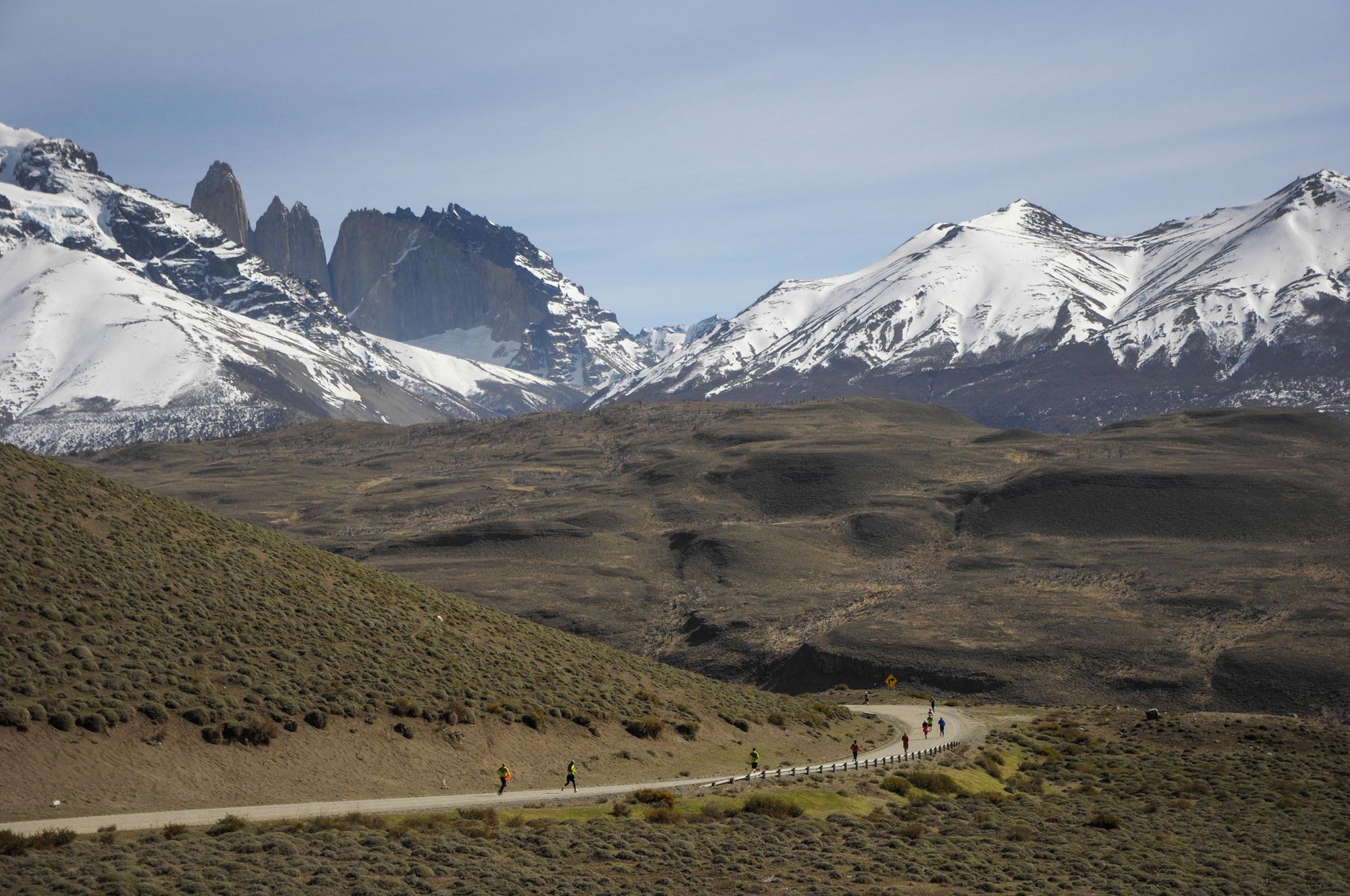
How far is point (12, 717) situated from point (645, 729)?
93.6 ft

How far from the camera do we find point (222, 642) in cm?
5306

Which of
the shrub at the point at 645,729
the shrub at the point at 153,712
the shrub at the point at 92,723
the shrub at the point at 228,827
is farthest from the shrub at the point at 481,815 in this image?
the shrub at the point at 645,729

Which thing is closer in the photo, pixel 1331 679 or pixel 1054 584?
pixel 1331 679

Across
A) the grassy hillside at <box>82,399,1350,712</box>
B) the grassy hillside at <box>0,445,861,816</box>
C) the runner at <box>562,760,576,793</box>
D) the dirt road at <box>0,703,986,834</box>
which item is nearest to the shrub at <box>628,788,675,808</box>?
the dirt road at <box>0,703,986,834</box>

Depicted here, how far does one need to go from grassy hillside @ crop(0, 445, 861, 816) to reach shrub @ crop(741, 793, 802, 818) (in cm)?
977

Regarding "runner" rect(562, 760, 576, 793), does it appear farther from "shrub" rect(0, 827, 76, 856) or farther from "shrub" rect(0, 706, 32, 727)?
"shrub" rect(0, 827, 76, 856)

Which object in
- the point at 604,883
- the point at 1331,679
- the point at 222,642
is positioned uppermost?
the point at 222,642

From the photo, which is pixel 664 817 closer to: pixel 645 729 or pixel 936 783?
pixel 645 729

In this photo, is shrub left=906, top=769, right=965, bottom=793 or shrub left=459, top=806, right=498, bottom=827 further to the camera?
shrub left=906, top=769, right=965, bottom=793

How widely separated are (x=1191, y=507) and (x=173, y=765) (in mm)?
161125

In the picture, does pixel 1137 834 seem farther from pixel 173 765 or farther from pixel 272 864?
pixel 173 765

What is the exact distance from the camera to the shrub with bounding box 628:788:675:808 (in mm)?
45594

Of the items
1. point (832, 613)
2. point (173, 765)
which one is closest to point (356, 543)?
point (832, 613)

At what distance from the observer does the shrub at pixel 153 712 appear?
146ft
